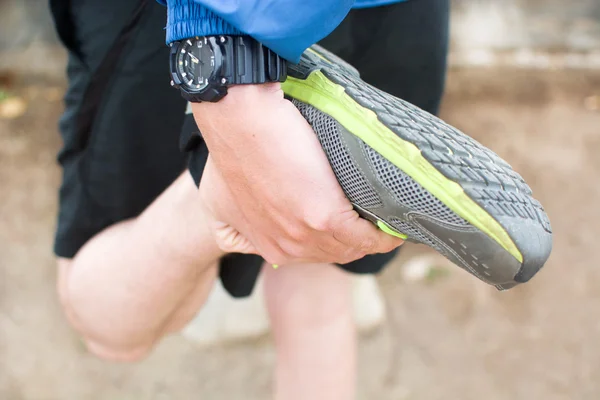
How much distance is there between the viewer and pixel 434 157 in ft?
1.86

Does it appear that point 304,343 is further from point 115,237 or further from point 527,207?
point 527,207

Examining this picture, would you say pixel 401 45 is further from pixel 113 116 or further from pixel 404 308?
pixel 404 308

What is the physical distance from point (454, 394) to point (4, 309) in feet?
3.52

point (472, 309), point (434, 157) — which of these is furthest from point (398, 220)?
point (472, 309)

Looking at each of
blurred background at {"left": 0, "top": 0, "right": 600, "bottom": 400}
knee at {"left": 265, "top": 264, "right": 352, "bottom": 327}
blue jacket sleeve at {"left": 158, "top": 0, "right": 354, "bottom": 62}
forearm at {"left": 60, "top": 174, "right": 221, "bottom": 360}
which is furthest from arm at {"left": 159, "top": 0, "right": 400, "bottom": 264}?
blurred background at {"left": 0, "top": 0, "right": 600, "bottom": 400}

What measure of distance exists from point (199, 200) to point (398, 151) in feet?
1.00

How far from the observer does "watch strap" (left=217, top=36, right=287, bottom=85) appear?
56cm

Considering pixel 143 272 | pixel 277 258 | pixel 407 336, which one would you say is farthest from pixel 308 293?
pixel 407 336

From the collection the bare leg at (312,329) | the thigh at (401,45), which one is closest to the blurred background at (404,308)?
the bare leg at (312,329)

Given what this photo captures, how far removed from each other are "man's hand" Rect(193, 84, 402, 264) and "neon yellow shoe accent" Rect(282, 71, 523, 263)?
3 cm

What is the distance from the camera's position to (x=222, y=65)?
1.84 feet

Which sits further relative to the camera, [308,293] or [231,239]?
[308,293]

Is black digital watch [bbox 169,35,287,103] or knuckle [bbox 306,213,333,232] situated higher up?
black digital watch [bbox 169,35,287,103]

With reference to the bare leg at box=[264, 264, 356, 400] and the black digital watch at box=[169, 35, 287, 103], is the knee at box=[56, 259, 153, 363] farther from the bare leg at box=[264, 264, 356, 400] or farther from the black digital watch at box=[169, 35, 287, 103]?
the black digital watch at box=[169, 35, 287, 103]
